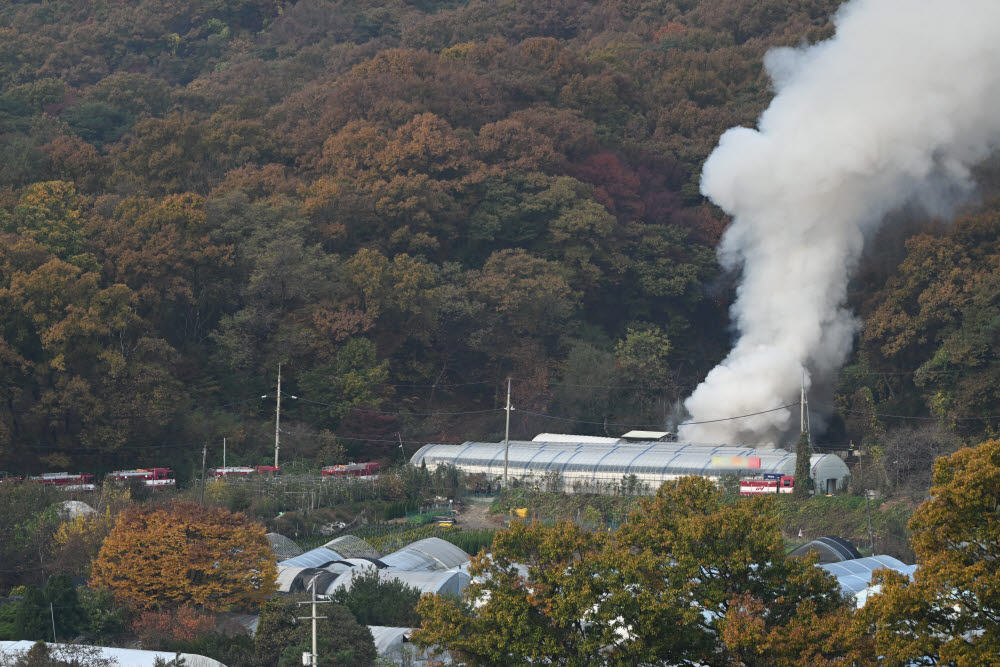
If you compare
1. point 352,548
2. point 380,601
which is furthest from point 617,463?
point 380,601

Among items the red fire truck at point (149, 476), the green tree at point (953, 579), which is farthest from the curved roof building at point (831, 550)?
the red fire truck at point (149, 476)

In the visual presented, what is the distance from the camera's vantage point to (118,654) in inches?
1139

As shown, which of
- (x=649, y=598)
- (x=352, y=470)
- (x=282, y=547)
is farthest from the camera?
(x=352, y=470)

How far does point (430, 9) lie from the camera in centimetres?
9538

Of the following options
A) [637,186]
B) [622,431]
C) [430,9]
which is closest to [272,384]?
[622,431]

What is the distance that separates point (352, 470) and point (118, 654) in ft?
79.8

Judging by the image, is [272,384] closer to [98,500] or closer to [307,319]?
[307,319]

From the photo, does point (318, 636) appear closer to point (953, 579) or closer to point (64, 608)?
point (64, 608)

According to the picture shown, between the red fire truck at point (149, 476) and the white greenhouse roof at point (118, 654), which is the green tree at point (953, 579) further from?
the red fire truck at point (149, 476)

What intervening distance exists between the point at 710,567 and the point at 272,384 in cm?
3585

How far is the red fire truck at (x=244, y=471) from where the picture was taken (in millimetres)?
49062

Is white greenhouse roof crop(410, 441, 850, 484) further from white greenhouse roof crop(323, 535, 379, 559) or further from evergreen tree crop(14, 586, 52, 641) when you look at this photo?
evergreen tree crop(14, 586, 52, 641)

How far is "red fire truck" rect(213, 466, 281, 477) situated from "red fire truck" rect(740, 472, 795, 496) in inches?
644

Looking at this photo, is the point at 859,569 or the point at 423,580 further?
the point at 423,580
